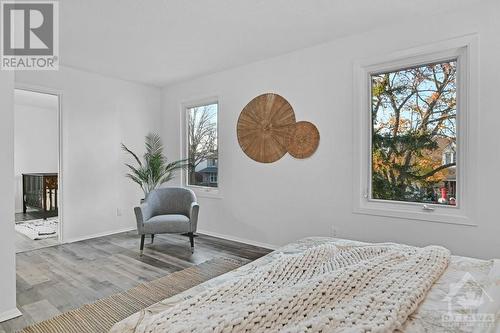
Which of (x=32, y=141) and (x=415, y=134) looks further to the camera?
(x=32, y=141)

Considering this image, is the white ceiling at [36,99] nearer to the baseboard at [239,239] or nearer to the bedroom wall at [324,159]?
the bedroom wall at [324,159]

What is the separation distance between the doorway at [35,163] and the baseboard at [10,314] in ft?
8.95

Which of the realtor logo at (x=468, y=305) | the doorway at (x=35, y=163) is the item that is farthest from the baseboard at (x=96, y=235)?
the realtor logo at (x=468, y=305)

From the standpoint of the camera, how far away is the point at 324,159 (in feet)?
10.8

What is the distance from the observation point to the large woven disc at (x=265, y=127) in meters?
3.65

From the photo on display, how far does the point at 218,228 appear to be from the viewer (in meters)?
4.37

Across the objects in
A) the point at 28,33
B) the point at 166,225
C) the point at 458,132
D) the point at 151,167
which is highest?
the point at 28,33

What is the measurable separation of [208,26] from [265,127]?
1.43m

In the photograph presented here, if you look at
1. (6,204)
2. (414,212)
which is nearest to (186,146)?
(6,204)

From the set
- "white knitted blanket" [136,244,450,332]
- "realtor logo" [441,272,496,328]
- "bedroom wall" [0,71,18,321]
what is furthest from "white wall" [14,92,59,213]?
"realtor logo" [441,272,496,328]

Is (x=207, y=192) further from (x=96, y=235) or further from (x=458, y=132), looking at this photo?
(x=458, y=132)

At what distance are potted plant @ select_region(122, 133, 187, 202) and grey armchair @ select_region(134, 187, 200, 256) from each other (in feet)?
1.23

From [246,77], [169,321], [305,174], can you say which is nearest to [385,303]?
[169,321]

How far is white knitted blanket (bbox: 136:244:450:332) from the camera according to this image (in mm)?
917
